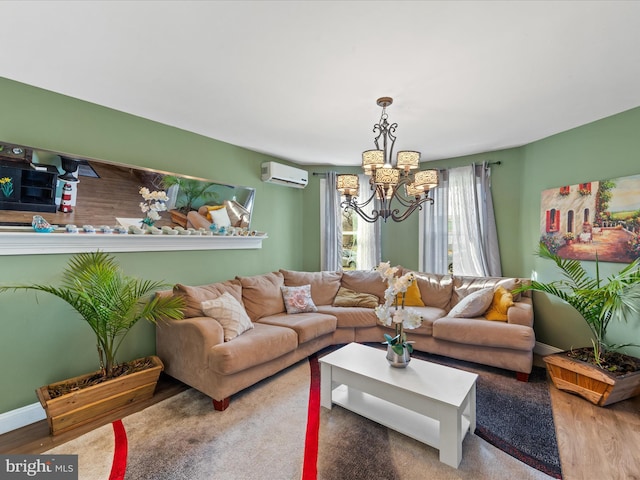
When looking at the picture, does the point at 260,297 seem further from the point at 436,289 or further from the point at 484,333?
the point at 484,333

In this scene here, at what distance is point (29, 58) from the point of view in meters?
1.90

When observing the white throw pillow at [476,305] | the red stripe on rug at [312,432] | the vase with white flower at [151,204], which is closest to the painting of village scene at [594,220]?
the white throw pillow at [476,305]

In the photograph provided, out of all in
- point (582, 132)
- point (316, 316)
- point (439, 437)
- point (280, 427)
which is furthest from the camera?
point (316, 316)

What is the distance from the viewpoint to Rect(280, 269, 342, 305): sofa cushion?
4.02 m

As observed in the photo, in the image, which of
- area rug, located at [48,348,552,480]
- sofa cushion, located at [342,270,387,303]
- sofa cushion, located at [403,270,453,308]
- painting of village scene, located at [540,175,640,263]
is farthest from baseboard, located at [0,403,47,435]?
painting of village scene, located at [540,175,640,263]

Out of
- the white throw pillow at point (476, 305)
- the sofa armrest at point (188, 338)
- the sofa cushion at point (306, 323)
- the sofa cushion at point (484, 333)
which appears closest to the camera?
the sofa armrest at point (188, 338)

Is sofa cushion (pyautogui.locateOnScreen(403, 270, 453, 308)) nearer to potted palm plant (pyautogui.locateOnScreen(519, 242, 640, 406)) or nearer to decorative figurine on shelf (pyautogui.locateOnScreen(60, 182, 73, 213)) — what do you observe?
potted palm plant (pyautogui.locateOnScreen(519, 242, 640, 406))

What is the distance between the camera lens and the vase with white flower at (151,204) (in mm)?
2807

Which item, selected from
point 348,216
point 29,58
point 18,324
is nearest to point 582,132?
point 348,216

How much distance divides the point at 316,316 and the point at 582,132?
3459 millimetres

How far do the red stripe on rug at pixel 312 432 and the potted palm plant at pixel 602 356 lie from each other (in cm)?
215

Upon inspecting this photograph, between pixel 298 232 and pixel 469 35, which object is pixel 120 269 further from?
pixel 469 35

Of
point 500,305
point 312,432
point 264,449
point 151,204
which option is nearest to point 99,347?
point 151,204

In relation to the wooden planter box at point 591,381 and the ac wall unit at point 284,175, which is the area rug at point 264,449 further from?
the ac wall unit at point 284,175
